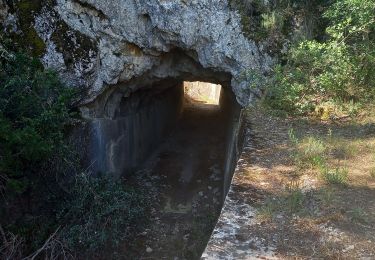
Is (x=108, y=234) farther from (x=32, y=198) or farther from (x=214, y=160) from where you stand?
(x=214, y=160)

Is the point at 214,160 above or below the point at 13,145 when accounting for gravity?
below

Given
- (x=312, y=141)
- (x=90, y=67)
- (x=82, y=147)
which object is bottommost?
(x=82, y=147)

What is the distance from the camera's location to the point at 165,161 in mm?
10859

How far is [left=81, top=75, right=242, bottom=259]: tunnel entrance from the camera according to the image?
280 inches

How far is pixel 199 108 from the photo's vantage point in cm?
1783

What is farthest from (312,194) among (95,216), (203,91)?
(203,91)

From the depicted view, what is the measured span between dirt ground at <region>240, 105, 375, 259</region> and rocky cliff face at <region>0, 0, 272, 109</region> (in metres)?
2.32

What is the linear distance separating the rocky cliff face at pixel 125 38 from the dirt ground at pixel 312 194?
2324mm

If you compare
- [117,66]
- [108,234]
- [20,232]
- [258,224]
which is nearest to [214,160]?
[117,66]

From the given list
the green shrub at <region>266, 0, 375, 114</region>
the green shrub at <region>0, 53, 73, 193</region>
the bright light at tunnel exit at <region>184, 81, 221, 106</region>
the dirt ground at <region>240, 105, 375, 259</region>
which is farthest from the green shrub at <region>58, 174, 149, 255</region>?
the bright light at tunnel exit at <region>184, 81, 221, 106</region>

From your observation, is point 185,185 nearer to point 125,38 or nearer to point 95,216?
point 95,216

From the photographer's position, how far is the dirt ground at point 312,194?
3266mm

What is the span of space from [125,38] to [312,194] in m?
5.01

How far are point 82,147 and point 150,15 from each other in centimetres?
289
